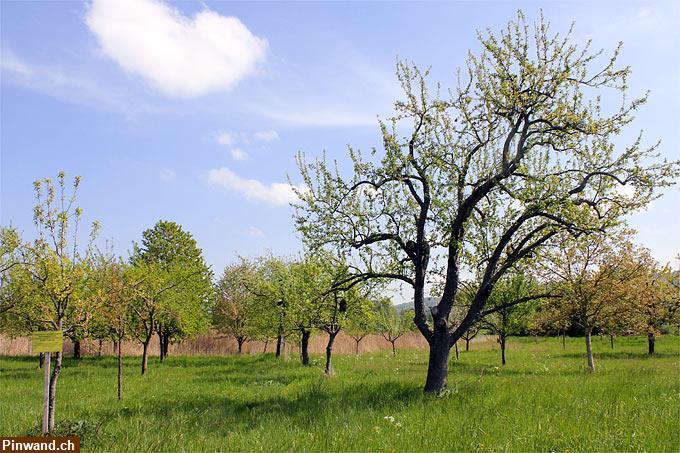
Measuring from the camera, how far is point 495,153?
15578 mm

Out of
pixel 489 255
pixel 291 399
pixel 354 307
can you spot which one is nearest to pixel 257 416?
pixel 291 399

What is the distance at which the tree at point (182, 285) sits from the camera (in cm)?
3180

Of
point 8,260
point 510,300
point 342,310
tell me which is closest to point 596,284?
point 510,300

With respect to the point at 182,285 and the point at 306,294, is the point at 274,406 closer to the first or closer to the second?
the point at 306,294

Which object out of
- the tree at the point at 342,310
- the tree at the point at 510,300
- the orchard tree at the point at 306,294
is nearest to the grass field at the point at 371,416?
the orchard tree at the point at 306,294

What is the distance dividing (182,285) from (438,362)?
999 inches

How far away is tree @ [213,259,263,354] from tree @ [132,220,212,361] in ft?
11.0

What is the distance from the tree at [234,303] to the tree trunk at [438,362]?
26060 millimetres

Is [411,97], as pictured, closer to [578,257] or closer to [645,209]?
[645,209]

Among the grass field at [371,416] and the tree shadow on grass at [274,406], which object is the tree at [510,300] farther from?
the tree shadow on grass at [274,406]

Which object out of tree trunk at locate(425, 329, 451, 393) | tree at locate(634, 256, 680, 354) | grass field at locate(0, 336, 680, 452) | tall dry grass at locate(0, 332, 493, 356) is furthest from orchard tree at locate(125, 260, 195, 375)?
tree at locate(634, 256, 680, 354)

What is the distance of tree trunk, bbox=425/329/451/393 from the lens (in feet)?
47.5

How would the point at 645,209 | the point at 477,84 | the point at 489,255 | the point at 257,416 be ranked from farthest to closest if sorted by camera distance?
the point at 489,255, the point at 477,84, the point at 645,209, the point at 257,416

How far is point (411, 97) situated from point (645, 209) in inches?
306
